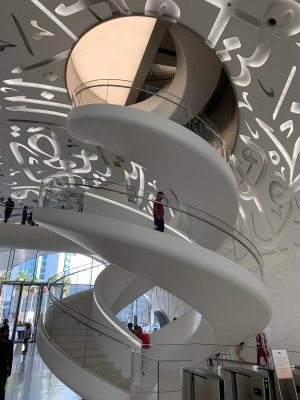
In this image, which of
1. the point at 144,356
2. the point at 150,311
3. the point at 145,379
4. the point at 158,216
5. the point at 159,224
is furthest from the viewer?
the point at 150,311

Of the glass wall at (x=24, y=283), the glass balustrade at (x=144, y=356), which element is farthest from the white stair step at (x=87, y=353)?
the glass wall at (x=24, y=283)

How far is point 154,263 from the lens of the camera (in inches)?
203

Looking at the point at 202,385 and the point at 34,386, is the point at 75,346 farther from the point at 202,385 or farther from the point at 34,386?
the point at 202,385

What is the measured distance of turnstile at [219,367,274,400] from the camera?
3148 mm

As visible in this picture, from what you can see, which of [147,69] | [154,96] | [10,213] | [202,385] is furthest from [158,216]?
[10,213]

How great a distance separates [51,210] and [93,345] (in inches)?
129

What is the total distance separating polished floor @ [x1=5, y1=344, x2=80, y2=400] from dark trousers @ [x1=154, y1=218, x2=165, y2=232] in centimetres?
359

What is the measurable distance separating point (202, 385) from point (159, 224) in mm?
2936

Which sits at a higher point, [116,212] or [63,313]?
[116,212]

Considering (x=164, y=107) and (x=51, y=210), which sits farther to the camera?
(x=164, y=107)

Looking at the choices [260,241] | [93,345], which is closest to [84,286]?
[93,345]

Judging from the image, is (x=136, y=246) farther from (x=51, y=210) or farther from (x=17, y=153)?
(x=17, y=153)

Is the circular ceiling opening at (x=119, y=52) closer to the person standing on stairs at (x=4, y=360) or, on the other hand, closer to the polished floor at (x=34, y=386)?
the person standing on stairs at (x=4, y=360)

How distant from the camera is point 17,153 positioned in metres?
11.8
